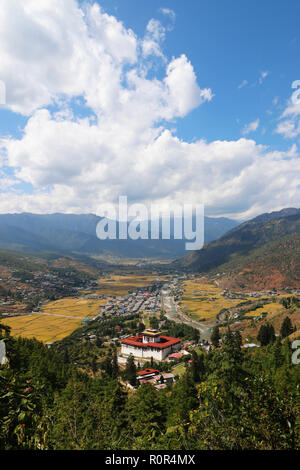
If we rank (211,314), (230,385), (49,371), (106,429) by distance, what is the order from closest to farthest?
(106,429), (230,385), (49,371), (211,314)

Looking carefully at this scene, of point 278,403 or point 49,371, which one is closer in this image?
point 278,403

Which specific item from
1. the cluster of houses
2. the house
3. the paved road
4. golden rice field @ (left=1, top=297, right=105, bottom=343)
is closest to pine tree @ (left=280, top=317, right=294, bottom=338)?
the house

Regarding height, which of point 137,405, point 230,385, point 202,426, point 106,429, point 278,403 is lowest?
point 137,405

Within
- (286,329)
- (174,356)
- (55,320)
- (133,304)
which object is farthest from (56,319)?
(286,329)

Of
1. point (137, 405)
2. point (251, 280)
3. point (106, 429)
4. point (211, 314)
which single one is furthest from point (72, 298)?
point (106, 429)

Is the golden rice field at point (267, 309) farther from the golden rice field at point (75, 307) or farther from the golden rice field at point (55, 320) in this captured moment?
the golden rice field at point (75, 307)
